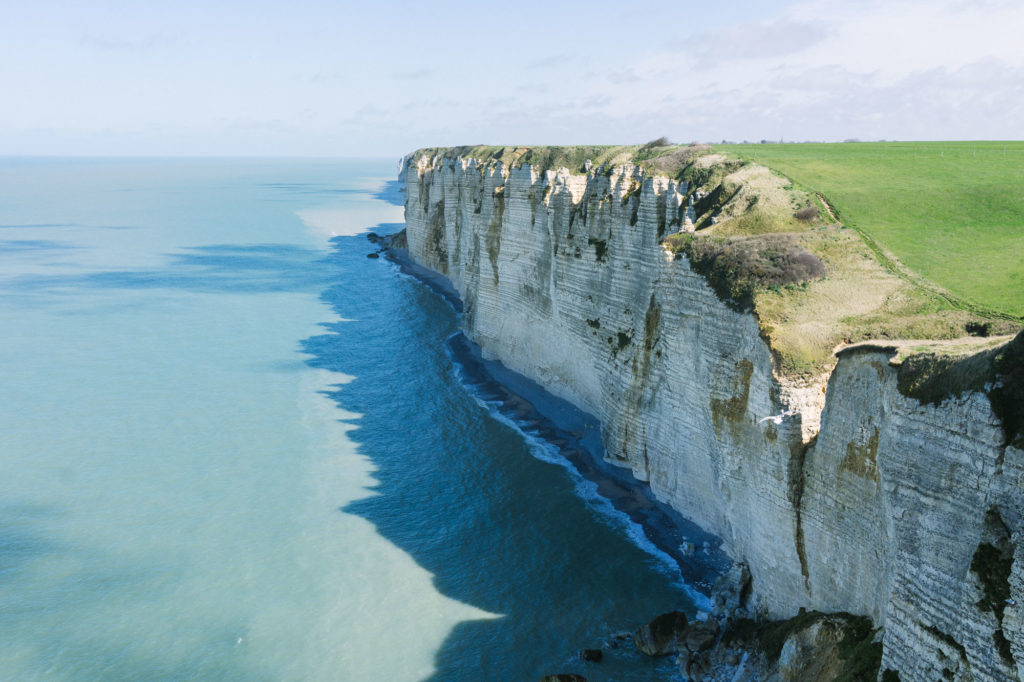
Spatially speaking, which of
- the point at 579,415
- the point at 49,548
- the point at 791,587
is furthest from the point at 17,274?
the point at 791,587

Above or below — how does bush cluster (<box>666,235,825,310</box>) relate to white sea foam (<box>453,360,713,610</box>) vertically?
above

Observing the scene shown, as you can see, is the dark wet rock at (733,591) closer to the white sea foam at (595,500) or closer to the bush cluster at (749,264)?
the white sea foam at (595,500)

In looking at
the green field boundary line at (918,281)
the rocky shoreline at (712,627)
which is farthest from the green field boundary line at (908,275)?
the rocky shoreline at (712,627)

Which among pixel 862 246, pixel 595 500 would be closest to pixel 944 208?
pixel 862 246

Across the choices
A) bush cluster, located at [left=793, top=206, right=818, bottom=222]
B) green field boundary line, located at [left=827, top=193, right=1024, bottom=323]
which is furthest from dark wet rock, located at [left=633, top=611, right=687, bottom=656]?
bush cluster, located at [left=793, top=206, right=818, bottom=222]

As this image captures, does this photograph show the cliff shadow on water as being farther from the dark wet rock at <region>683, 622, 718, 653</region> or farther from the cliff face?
the cliff face

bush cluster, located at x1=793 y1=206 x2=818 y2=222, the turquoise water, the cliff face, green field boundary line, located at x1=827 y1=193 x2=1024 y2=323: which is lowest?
the turquoise water
